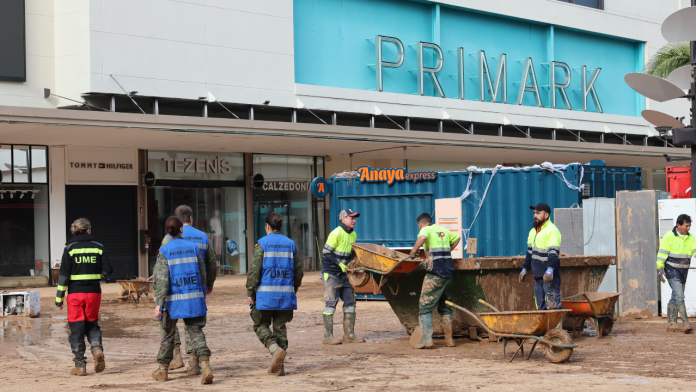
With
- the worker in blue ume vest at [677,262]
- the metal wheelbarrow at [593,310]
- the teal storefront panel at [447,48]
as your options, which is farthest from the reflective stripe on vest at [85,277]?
the teal storefront panel at [447,48]

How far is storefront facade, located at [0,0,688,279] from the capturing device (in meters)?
20.2

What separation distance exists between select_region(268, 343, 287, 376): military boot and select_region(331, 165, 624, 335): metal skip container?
244 centimetres

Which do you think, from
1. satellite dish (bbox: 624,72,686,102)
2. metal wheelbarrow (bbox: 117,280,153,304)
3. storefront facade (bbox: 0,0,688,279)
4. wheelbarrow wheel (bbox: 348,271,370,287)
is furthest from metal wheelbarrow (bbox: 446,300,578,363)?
storefront facade (bbox: 0,0,688,279)

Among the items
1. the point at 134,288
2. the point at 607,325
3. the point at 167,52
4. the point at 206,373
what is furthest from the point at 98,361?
the point at 167,52

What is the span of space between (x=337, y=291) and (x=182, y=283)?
320cm

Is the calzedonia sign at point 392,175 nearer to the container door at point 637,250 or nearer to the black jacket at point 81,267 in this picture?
the container door at point 637,250

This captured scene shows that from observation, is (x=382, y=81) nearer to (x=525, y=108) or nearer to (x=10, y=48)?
(x=525, y=108)

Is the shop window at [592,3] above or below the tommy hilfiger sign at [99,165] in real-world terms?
above

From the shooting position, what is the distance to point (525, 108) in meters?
30.3

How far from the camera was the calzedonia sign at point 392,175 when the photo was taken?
54.6 feet

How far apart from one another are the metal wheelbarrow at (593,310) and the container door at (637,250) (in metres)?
2.32

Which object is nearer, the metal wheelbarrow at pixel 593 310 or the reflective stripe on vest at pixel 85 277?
the reflective stripe on vest at pixel 85 277

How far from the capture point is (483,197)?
15.9 meters

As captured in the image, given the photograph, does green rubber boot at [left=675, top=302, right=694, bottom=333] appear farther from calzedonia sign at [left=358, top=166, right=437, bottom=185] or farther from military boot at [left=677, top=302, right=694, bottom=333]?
calzedonia sign at [left=358, top=166, right=437, bottom=185]
